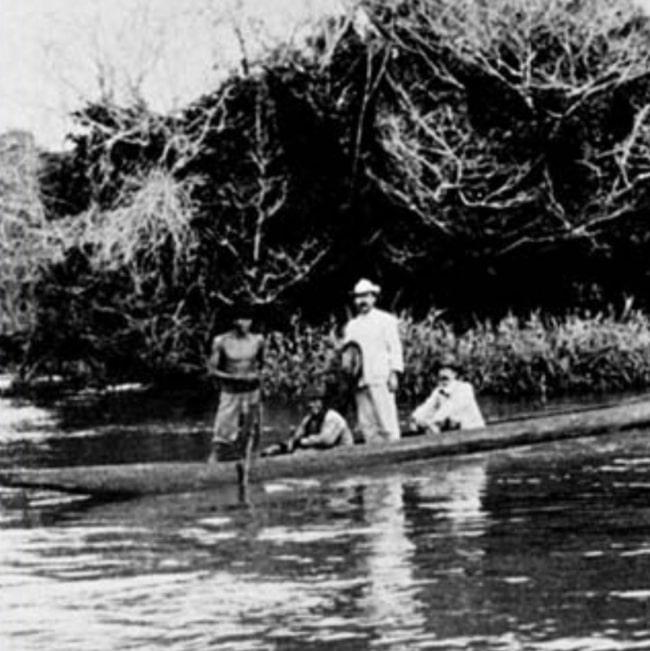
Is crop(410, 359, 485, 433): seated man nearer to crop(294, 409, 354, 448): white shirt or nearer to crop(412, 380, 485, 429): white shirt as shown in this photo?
crop(412, 380, 485, 429): white shirt

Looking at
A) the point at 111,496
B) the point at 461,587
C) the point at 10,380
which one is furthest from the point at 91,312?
the point at 461,587

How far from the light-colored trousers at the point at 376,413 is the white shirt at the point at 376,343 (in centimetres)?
17

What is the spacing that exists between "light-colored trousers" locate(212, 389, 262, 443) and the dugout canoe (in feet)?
2.85

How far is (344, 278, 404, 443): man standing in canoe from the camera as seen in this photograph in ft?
59.8

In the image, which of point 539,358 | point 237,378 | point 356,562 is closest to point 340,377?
point 237,378

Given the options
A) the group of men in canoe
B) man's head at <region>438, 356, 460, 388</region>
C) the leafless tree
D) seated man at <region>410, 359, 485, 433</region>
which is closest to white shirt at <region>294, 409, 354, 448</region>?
the group of men in canoe

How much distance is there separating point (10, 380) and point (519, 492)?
3204cm

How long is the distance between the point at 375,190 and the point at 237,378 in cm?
1737

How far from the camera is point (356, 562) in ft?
42.0

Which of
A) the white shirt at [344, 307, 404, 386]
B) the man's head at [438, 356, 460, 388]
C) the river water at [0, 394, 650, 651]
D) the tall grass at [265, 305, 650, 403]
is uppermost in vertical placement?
the tall grass at [265, 305, 650, 403]

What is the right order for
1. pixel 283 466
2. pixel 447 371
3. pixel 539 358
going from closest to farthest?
1. pixel 283 466
2. pixel 447 371
3. pixel 539 358

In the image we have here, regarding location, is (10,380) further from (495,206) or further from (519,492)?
(519,492)

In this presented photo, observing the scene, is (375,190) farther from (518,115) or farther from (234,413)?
(234,413)

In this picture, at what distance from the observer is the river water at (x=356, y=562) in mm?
10273
